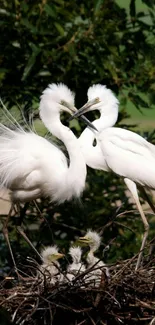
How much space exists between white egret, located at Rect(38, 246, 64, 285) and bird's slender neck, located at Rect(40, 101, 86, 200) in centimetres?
46

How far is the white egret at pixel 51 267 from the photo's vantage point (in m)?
6.16

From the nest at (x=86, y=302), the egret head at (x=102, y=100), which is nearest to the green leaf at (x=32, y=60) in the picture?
the egret head at (x=102, y=100)

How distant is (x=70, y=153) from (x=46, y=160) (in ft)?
0.47

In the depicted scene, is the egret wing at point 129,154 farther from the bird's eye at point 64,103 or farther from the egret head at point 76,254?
the egret head at point 76,254

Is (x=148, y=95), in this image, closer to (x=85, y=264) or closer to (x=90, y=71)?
(x=90, y=71)

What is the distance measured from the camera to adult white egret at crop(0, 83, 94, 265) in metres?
6.82

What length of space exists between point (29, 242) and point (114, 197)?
2.67 feet

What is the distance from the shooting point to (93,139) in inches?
280

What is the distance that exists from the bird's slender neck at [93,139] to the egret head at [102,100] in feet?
0.11

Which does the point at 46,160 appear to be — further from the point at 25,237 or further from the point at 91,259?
the point at 91,259

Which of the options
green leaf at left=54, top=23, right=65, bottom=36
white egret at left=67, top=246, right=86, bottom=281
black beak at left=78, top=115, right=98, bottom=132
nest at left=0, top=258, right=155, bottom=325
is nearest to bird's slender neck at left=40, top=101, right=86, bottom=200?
black beak at left=78, top=115, right=98, bottom=132

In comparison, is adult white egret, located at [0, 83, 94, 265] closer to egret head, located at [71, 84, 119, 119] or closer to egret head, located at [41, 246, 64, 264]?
egret head, located at [71, 84, 119, 119]

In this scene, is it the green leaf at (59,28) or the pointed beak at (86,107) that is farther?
the green leaf at (59,28)

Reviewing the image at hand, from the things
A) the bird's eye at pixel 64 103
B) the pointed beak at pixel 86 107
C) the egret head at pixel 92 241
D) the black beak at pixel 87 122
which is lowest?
the egret head at pixel 92 241
